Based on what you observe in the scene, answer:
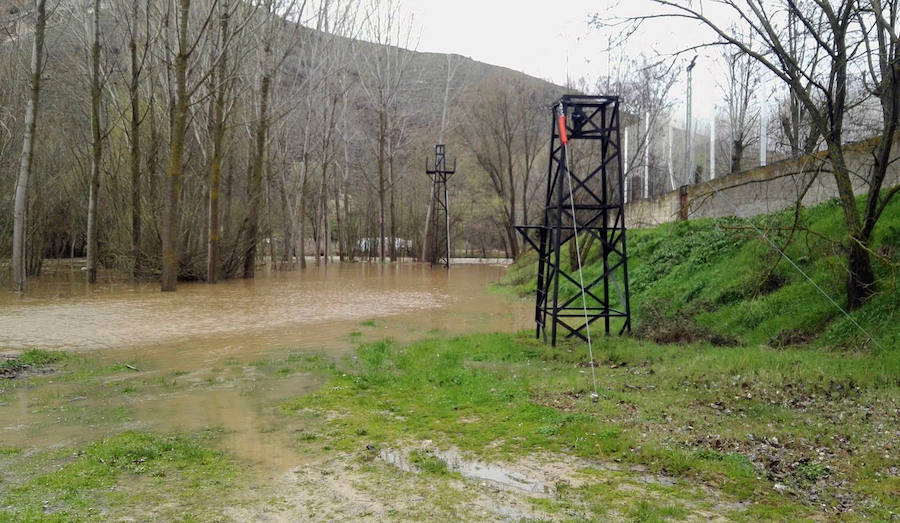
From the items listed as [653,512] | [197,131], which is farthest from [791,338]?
[197,131]

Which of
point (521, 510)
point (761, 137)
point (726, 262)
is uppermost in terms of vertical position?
point (761, 137)

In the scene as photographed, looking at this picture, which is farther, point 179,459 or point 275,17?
point 275,17

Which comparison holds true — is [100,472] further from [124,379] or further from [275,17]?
[275,17]

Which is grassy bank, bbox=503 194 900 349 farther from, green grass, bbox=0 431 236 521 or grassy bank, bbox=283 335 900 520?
green grass, bbox=0 431 236 521

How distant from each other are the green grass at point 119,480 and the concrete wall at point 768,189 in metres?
7.59

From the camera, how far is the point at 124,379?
7930 millimetres

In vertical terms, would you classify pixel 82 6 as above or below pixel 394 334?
above

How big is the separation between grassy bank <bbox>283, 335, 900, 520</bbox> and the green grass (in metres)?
0.95

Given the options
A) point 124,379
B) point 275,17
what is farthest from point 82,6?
point 124,379

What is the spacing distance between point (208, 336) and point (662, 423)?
856 centimetres

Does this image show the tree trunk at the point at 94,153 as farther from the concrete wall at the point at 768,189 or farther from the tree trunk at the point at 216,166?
→ the concrete wall at the point at 768,189

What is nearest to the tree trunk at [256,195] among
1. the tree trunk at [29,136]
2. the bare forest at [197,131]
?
the bare forest at [197,131]

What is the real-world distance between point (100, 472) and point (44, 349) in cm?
646

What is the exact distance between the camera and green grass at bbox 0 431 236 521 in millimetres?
3945
